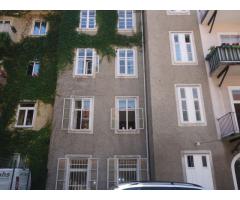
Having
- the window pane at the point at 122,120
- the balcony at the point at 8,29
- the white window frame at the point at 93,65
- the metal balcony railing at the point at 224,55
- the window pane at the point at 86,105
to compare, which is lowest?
the window pane at the point at 122,120

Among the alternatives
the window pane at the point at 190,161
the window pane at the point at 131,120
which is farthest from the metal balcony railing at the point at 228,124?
the window pane at the point at 131,120

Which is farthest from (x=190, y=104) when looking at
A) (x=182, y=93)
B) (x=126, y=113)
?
(x=126, y=113)

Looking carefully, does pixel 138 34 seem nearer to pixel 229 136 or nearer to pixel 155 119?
pixel 155 119

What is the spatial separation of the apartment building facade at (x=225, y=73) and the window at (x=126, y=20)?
4.45 meters

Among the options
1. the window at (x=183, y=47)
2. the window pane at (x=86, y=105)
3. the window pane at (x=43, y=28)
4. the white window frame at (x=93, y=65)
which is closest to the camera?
the window at (x=183, y=47)

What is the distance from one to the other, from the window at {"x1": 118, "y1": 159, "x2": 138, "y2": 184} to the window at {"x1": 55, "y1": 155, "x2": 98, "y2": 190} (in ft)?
4.10

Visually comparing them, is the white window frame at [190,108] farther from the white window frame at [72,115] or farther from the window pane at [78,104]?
the window pane at [78,104]

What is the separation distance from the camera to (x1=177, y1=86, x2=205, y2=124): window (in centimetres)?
1183

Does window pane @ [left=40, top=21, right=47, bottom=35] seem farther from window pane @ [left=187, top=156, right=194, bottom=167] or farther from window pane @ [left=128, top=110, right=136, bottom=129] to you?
window pane @ [left=187, top=156, right=194, bottom=167]

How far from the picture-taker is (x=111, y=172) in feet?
38.9

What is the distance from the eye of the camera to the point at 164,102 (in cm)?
1205

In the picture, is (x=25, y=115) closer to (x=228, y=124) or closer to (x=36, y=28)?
(x=36, y=28)

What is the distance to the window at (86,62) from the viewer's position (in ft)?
46.9

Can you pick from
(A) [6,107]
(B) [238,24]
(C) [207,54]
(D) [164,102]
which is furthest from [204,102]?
(A) [6,107]
